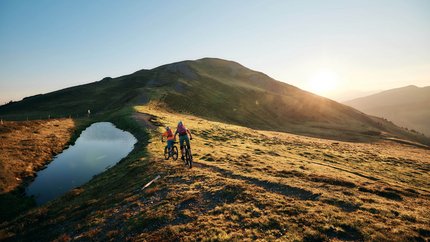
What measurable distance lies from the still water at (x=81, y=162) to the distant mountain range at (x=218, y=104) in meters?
39.0

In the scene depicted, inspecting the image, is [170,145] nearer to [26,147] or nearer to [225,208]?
[225,208]

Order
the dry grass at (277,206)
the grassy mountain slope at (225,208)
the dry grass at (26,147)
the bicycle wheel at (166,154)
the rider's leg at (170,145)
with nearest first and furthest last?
the dry grass at (277,206) → the grassy mountain slope at (225,208) → the rider's leg at (170,145) → the bicycle wheel at (166,154) → the dry grass at (26,147)

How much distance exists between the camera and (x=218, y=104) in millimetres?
111688

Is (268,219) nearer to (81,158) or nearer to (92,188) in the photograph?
(92,188)

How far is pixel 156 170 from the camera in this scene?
23.9 metres

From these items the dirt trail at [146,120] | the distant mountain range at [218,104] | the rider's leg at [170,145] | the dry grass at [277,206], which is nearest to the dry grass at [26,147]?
the dirt trail at [146,120]

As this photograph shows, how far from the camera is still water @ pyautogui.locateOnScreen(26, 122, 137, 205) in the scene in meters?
27.8

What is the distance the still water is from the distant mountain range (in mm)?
39007

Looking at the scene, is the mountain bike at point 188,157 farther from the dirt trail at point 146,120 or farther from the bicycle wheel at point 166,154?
the dirt trail at point 146,120

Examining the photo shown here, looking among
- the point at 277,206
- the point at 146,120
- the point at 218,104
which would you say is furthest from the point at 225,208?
the point at 218,104

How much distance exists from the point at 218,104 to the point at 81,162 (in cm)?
7845

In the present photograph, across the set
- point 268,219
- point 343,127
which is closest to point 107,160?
point 268,219

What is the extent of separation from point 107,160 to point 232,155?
17886mm

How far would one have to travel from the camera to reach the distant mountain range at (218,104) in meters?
A: 96.2
